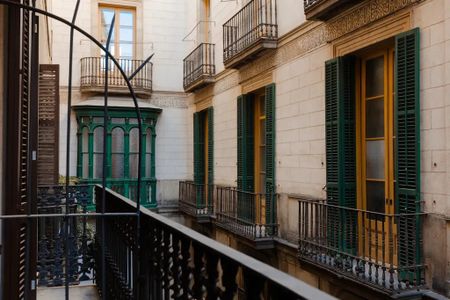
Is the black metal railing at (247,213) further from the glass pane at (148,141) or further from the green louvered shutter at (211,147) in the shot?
the glass pane at (148,141)

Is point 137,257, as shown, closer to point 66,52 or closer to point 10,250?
point 10,250

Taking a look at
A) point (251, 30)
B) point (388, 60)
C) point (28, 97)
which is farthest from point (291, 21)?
point (28, 97)

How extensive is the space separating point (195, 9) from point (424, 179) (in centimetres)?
1178

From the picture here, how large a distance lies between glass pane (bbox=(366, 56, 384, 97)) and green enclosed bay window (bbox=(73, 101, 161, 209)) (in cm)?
992

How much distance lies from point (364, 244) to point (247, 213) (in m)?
4.47

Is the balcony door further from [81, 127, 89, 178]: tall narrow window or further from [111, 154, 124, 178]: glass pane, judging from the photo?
[81, 127, 89, 178]: tall narrow window

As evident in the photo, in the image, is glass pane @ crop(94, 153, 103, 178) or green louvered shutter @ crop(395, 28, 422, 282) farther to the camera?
glass pane @ crop(94, 153, 103, 178)

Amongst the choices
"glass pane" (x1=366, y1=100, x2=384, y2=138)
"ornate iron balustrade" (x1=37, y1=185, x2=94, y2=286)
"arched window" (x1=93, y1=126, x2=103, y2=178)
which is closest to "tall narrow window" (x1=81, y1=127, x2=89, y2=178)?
"arched window" (x1=93, y1=126, x2=103, y2=178)

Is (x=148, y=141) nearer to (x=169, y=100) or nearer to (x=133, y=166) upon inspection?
(x=133, y=166)

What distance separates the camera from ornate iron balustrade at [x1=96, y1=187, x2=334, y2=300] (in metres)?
1.41

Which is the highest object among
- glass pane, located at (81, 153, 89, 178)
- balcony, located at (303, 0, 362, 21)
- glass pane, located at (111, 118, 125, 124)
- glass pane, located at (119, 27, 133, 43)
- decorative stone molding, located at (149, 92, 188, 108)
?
glass pane, located at (119, 27, 133, 43)

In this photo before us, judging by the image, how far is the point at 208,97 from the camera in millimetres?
14477

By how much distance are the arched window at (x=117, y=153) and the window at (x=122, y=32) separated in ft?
8.70

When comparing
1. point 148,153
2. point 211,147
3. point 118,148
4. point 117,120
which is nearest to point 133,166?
point 148,153
